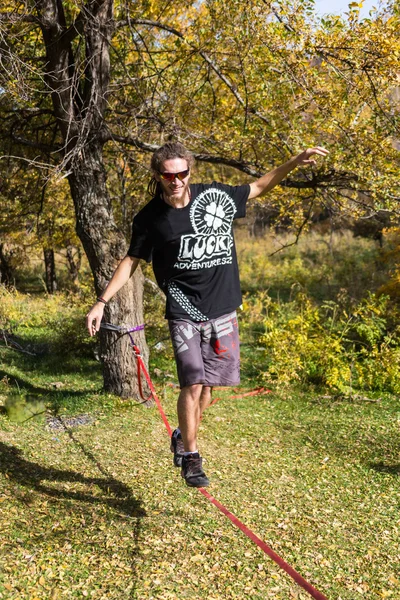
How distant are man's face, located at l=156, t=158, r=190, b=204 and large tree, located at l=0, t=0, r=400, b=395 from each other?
2205mm

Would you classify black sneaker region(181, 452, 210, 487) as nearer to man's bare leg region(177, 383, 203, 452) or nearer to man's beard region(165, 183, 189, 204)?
man's bare leg region(177, 383, 203, 452)

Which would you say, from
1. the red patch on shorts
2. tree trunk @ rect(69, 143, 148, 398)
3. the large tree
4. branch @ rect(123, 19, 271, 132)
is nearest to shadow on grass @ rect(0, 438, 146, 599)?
the red patch on shorts

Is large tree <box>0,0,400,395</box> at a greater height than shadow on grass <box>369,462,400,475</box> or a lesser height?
greater

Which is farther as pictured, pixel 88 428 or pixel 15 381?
pixel 15 381

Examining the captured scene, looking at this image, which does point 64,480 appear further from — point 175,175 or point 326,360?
point 326,360

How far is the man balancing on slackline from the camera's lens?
3.58 meters

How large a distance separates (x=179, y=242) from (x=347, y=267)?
524 inches

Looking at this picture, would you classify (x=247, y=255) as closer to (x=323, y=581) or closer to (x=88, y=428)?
(x=88, y=428)

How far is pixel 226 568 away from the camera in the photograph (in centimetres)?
350

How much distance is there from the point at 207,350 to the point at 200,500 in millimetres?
1263

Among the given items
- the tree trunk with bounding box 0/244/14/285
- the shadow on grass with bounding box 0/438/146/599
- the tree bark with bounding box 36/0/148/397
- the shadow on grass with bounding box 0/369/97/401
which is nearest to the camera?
the shadow on grass with bounding box 0/438/146/599

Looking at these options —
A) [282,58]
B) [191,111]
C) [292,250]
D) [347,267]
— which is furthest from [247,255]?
[282,58]

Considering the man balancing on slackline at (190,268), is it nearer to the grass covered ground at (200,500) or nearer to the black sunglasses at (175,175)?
the black sunglasses at (175,175)

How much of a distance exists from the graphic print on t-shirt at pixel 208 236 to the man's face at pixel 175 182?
0.37 feet
